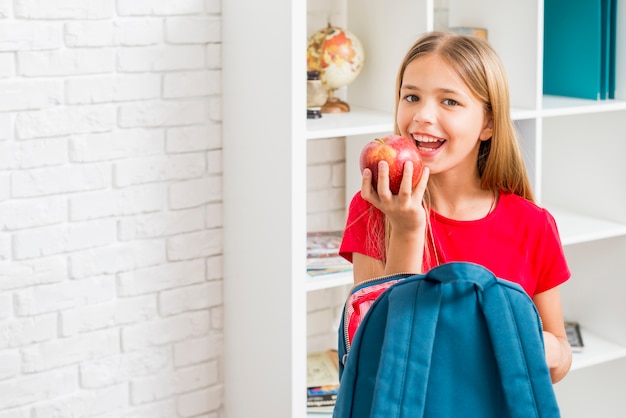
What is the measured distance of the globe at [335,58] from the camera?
2.37 m

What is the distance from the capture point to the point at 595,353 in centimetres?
264

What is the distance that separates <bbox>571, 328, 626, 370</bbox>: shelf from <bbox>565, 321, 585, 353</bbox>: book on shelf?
2cm

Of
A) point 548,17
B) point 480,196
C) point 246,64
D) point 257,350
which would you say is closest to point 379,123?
point 246,64

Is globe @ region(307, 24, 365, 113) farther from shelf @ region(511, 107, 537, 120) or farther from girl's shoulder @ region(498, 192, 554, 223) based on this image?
girl's shoulder @ region(498, 192, 554, 223)

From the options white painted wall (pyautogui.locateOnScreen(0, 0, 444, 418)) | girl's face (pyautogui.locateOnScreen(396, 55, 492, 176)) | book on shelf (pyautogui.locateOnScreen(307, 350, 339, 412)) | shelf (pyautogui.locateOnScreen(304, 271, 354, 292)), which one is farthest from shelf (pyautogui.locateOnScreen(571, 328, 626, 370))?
girl's face (pyautogui.locateOnScreen(396, 55, 492, 176))

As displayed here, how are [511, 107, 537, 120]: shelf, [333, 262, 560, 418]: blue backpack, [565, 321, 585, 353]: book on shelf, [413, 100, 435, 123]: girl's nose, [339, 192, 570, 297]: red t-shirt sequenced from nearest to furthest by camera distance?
[333, 262, 560, 418]: blue backpack → [413, 100, 435, 123]: girl's nose → [339, 192, 570, 297]: red t-shirt → [511, 107, 537, 120]: shelf → [565, 321, 585, 353]: book on shelf

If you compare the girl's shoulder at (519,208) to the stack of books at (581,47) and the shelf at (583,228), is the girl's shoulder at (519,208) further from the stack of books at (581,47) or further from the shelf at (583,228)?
the stack of books at (581,47)

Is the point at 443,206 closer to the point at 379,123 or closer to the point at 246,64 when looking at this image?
the point at 379,123

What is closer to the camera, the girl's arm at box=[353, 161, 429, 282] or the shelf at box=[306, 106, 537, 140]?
the girl's arm at box=[353, 161, 429, 282]

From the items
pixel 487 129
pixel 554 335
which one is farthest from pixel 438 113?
pixel 554 335

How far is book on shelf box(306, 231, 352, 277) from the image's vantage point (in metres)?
2.27

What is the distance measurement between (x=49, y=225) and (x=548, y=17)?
1.55 metres

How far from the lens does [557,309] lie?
182cm

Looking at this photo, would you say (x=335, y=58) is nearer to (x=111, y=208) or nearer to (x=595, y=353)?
(x=111, y=208)
